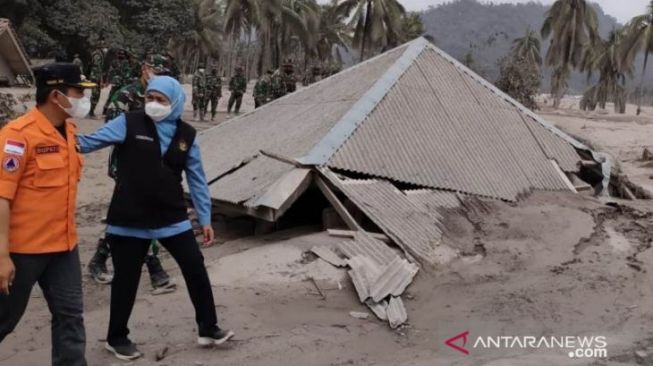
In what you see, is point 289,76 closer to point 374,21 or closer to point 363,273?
point 363,273

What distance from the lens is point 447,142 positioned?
256 inches

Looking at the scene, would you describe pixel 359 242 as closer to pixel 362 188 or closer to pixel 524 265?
pixel 362 188

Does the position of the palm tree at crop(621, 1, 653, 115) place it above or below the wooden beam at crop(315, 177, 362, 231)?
above

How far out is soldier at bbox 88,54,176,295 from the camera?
15.0 ft

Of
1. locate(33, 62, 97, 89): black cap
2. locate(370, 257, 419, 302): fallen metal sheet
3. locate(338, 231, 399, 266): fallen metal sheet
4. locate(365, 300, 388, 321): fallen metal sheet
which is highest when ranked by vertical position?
locate(33, 62, 97, 89): black cap

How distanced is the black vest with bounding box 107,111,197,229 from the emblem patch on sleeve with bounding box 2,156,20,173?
77cm

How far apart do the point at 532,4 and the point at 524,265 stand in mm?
184914

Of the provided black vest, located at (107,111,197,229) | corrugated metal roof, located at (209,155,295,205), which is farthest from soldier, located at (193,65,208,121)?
black vest, located at (107,111,197,229)

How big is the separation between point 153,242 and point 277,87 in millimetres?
8512

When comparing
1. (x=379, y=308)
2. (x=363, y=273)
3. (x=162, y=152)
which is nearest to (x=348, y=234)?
(x=363, y=273)

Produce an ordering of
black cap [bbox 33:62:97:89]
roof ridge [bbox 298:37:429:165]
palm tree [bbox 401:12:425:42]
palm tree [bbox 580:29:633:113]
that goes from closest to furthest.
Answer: black cap [bbox 33:62:97:89], roof ridge [bbox 298:37:429:165], palm tree [bbox 401:12:425:42], palm tree [bbox 580:29:633:113]

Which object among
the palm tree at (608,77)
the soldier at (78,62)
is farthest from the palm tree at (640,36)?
the soldier at (78,62)

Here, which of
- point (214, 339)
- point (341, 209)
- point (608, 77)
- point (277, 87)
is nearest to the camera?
point (214, 339)

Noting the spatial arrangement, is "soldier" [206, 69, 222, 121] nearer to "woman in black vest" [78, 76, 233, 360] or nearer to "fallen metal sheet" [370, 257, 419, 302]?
"fallen metal sheet" [370, 257, 419, 302]
